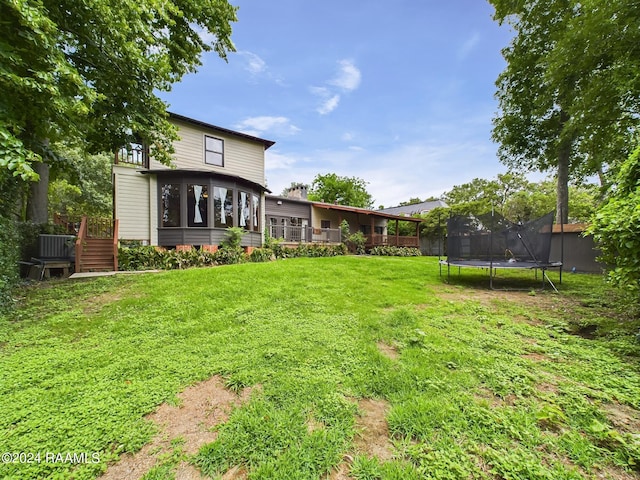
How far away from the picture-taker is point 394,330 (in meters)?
3.63

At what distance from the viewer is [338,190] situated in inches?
1351

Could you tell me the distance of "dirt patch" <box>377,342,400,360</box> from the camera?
9.63 ft

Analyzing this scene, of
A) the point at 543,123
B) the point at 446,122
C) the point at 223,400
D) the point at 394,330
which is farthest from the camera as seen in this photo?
the point at 446,122

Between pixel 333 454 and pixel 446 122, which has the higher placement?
pixel 446 122

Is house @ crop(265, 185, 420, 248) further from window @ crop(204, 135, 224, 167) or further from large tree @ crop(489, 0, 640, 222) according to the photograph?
large tree @ crop(489, 0, 640, 222)

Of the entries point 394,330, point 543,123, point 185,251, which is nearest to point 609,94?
point 543,123

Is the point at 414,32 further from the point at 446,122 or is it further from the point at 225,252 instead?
the point at 225,252

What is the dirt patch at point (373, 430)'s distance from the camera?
1.70 metres

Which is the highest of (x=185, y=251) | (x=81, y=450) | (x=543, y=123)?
(x=543, y=123)

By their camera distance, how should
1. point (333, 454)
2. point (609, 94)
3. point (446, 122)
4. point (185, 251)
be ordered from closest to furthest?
point (333, 454) < point (609, 94) < point (185, 251) < point (446, 122)

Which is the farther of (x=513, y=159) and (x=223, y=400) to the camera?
(x=513, y=159)

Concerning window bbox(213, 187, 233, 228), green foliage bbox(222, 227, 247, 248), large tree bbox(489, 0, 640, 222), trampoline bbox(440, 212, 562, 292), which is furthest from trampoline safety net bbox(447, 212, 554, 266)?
window bbox(213, 187, 233, 228)

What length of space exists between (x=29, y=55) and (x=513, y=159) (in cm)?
1650

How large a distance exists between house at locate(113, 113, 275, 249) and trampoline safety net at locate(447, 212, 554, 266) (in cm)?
877
